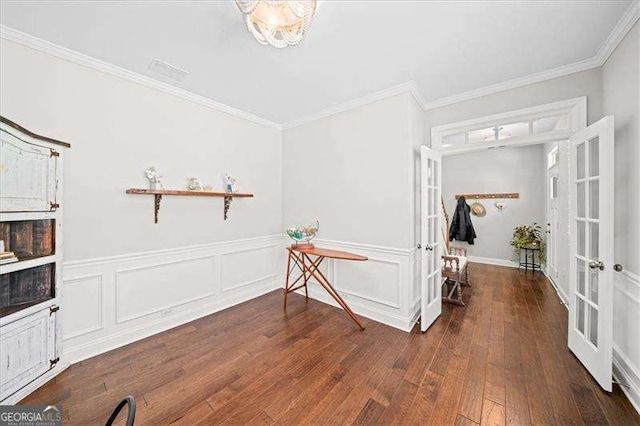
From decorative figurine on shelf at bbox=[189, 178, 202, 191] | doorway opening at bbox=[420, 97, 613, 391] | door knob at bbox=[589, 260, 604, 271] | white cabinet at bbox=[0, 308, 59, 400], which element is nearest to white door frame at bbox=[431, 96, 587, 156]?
doorway opening at bbox=[420, 97, 613, 391]

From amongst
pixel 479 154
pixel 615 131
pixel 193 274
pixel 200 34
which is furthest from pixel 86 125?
pixel 479 154

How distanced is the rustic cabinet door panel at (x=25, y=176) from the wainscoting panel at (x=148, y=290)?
628mm

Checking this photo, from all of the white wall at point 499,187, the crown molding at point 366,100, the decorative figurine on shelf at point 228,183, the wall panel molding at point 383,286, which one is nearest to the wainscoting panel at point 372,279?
the wall panel molding at point 383,286

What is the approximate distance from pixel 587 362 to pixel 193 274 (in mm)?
3890

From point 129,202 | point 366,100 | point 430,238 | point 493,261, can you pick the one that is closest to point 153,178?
point 129,202

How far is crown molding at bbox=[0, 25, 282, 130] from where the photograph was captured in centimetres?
194

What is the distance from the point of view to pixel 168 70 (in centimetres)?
247

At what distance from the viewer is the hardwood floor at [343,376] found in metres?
1.66

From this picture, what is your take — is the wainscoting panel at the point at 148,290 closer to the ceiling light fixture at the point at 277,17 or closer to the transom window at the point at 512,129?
the ceiling light fixture at the point at 277,17

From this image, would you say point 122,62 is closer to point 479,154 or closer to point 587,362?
point 587,362

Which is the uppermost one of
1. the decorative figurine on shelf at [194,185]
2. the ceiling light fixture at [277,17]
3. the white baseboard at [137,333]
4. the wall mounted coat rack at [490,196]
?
the ceiling light fixture at [277,17]

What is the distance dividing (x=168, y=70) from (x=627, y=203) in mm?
4126

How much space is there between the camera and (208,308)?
3109 mm

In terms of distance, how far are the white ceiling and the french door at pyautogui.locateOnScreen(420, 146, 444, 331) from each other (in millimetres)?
898
